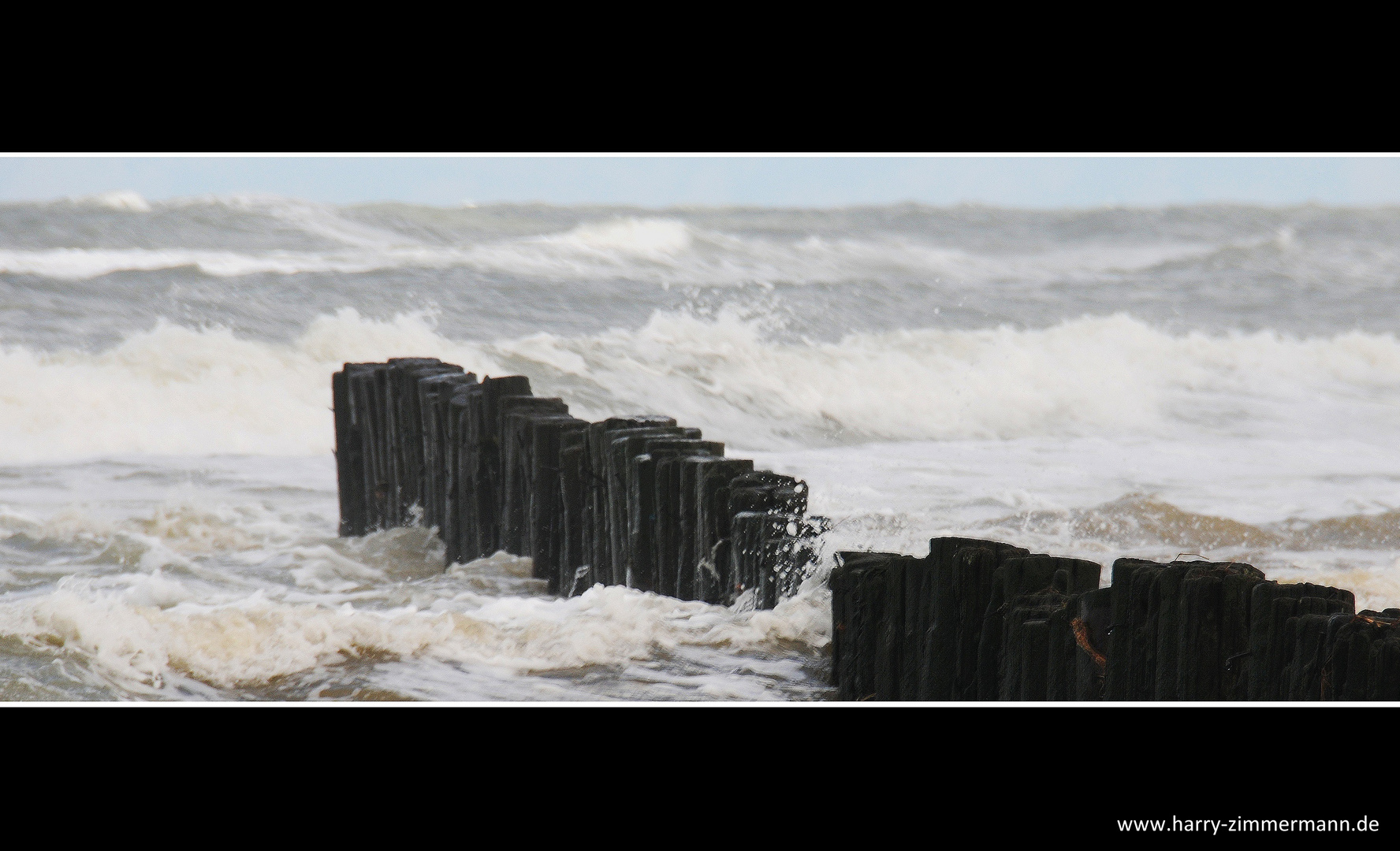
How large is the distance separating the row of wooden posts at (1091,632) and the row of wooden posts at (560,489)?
23.6 inches

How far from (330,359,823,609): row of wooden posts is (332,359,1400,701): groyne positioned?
1 cm

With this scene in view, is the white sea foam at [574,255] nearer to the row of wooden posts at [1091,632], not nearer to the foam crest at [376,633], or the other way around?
the foam crest at [376,633]

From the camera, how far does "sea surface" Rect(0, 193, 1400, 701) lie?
16.7 ft

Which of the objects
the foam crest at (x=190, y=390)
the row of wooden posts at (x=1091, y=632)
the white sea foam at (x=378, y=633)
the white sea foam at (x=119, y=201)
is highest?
the white sea foam at (x=119, y=201)

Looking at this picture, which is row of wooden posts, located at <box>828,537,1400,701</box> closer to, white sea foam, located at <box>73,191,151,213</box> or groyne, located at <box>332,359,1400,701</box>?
groyne, located at <box>332,359,1400,701</box>

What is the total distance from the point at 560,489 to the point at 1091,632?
9.79 ft

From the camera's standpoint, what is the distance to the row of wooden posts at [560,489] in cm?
492

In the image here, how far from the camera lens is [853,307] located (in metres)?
11.8

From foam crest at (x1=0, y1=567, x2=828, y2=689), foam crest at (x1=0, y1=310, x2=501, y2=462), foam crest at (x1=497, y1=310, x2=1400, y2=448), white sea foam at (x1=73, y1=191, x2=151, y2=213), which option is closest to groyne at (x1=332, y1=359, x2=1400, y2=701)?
foam crest at (x1=0, y1=567, x2=828, y2=689)

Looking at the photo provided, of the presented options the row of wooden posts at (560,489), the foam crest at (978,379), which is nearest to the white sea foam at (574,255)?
the foam crest at (978,379)

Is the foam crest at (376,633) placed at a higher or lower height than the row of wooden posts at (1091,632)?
lower

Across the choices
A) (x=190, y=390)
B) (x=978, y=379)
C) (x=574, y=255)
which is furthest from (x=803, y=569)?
(x=978, y=379)

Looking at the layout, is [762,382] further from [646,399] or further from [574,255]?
[574,255]
